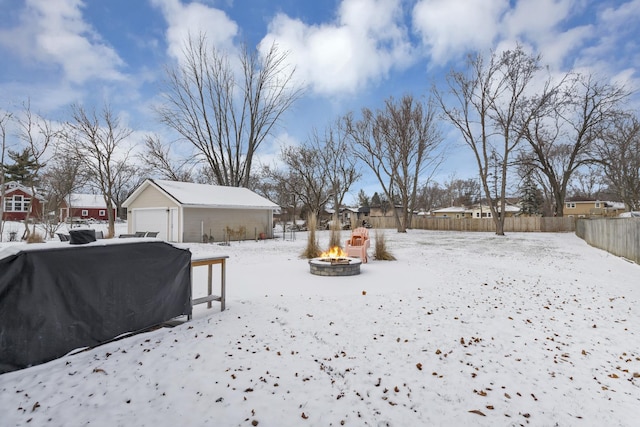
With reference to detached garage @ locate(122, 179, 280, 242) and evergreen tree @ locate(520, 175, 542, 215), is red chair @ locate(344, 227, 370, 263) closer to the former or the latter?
detached garage @ locate(122, 179, 280, 242)

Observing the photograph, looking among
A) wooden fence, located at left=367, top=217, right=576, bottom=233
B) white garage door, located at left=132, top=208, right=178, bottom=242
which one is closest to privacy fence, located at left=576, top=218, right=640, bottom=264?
wooden fence, located at left=367, top=217, right=576, bottom=233

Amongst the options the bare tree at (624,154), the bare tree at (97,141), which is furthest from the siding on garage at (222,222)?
the bare tree at (624,154)

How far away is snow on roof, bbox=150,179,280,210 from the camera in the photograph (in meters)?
16.6

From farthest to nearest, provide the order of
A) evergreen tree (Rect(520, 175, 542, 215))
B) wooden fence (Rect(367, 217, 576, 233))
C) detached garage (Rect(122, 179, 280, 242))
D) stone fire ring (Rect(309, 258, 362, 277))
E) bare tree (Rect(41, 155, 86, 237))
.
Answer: evergreen tree (Rect(520, 175, 542, 215))
wooden fence (Rect(367, 217, 576, 233))
bare tree (Rect(41, 155, 86, 237))
detached garage (Rect(122, 179, 280, 242))
stone fire ring (Rect(309, 258, 362, 277))

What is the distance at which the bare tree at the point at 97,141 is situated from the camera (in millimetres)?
19969

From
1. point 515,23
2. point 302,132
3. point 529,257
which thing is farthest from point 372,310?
point 302,132

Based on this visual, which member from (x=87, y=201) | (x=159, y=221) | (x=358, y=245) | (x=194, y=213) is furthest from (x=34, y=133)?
(x=87, y=201)

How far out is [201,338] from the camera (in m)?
3.68

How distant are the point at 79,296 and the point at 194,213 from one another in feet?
46.5

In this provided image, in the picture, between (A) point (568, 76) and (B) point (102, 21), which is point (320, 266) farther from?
(A) point (568, 76)

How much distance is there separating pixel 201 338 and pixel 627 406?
13.5ft

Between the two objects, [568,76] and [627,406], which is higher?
[568,76]

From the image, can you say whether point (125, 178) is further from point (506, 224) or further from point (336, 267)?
point (506, 224)

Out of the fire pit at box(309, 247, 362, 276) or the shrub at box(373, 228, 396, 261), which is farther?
the shrub at box(373, 228, 396, 261)
